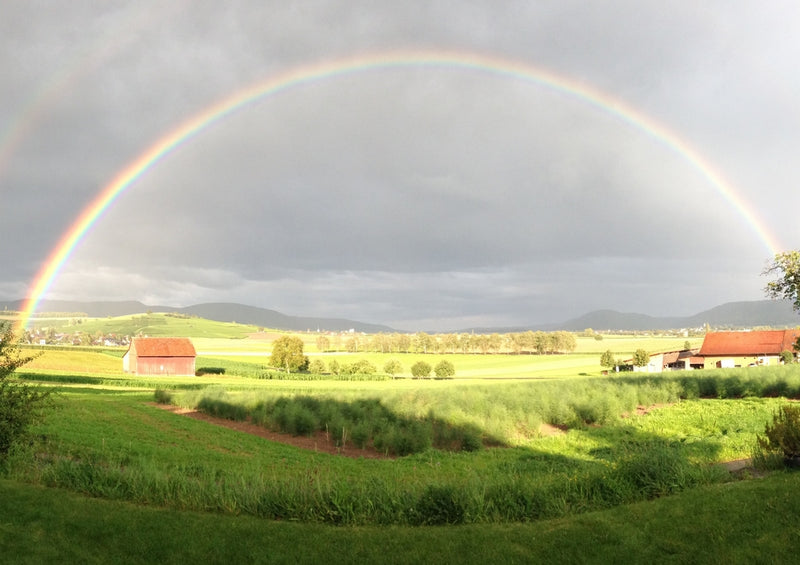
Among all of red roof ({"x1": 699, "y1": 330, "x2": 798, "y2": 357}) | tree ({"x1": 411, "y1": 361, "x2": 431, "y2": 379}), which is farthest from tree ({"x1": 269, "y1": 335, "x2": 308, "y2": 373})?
red roof ({"x1": 699, "y1": 330, "x2": 798, "y2": 357})

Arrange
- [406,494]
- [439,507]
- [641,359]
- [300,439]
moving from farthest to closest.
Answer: [641,359] → [300,439] → [406,494] → [439,507]

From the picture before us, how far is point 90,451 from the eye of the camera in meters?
23.1

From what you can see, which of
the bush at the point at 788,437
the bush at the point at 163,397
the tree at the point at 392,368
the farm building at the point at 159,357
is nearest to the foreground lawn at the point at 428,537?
the bush at the point at 788,437

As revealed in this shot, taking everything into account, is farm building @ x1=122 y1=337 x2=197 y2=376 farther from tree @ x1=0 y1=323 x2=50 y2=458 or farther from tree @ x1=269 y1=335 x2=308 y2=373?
tree @ x1=0 y1=323 x2=50 y2=458

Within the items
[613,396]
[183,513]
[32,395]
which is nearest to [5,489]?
[183,513]

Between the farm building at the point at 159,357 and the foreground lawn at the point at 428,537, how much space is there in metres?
102

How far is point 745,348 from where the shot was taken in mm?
99562

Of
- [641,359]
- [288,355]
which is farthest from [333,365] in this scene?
[641,359]

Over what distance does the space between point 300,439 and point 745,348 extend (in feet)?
303

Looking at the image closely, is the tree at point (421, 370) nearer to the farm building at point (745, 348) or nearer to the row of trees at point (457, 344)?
the farm building at point (745, 348)

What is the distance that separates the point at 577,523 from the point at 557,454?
60.4ft

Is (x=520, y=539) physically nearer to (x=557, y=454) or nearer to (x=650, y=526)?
(x=650, y=526)

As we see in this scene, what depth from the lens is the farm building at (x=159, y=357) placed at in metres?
105

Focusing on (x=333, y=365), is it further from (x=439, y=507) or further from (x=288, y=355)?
(x=439, y=507)
